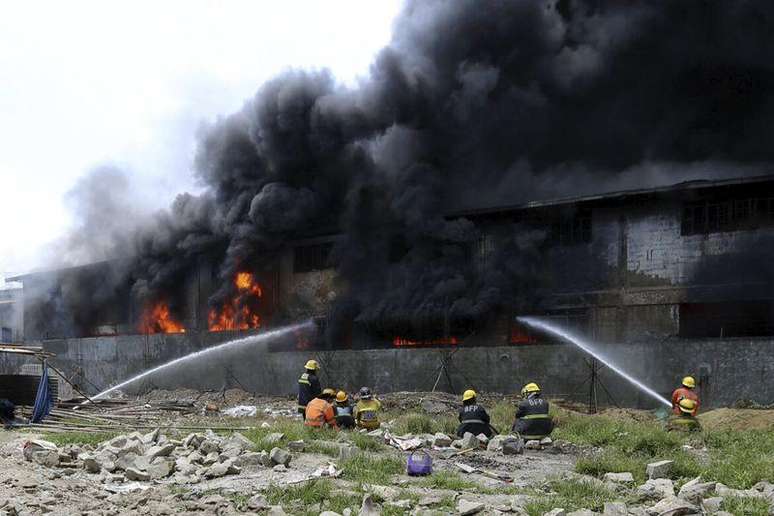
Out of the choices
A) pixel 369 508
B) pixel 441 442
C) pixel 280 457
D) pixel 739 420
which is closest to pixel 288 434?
pixel 280 457

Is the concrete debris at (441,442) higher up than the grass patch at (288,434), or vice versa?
the grass patch at (288,434)

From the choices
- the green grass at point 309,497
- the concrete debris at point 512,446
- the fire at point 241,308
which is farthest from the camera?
the fire at point 241,308

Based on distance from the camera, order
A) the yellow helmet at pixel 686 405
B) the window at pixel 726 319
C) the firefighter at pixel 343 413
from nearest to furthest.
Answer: the yellow helmet at pixel 686 405 → the firefighter at pixel 343 413 → the window at pixel 726 319

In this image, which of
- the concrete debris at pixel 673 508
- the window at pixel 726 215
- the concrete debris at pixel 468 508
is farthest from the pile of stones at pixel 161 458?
the window at pixel 726 215

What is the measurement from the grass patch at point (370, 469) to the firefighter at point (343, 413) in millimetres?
2855

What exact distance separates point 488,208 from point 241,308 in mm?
12158

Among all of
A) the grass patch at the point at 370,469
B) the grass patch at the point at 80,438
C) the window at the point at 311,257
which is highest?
the window at the point at 311,257

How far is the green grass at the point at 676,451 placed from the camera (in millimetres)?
8898

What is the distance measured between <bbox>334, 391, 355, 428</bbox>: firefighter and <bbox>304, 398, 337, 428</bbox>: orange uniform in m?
0.33

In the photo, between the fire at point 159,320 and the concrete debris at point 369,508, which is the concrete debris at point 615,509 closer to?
the concrete debris at point 369,508

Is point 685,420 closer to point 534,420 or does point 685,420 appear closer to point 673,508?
point 534,420

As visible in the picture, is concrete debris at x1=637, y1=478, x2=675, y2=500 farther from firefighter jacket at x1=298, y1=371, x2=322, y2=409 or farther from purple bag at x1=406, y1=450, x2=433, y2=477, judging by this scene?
firefighter jacket at x1=298, y1=371, x2=322, y2=409

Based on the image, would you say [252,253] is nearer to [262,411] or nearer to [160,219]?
[160,219]

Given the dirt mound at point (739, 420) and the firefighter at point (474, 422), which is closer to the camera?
the firefighter at point (474, 422)
